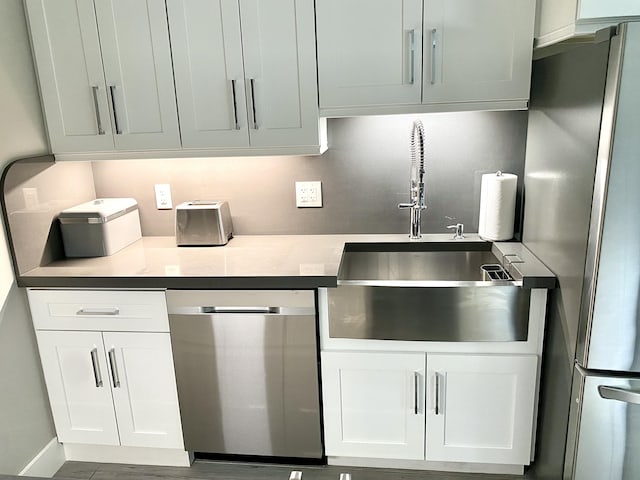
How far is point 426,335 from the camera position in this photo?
6.24 ft

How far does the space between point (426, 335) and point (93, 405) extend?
1.42 meters

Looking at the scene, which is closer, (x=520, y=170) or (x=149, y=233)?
(x=520, y=170)

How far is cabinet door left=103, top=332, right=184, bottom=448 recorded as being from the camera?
207cm

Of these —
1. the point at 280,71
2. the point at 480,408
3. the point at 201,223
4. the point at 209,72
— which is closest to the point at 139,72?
the point at 209,72

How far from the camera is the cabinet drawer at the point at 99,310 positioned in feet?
6.63

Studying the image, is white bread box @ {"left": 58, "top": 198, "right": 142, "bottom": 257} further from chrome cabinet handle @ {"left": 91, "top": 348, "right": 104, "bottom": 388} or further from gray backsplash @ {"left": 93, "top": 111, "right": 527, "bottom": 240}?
chrome cabinet handle @ {"left": 91, "top": 348, "right": 104, "bottom": 388}

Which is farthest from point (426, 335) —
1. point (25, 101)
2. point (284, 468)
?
point (25, 101)

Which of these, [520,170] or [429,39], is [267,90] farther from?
[520,170]

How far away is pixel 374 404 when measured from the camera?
202 cm

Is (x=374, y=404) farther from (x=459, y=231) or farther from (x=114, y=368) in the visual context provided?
(x=114, y=368)

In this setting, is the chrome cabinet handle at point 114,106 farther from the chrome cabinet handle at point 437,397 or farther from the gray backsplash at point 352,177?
the chrome cabinet handle at point 437,397

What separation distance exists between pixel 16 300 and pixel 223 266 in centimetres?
83

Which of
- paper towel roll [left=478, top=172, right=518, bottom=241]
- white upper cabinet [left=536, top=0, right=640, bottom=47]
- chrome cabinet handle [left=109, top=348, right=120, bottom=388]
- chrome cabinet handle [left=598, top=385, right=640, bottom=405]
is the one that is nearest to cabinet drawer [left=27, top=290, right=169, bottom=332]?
chrome cabinet handle [left=109, top=348, right=120, bottom=388]

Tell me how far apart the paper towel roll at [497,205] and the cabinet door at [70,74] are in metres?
1.58
